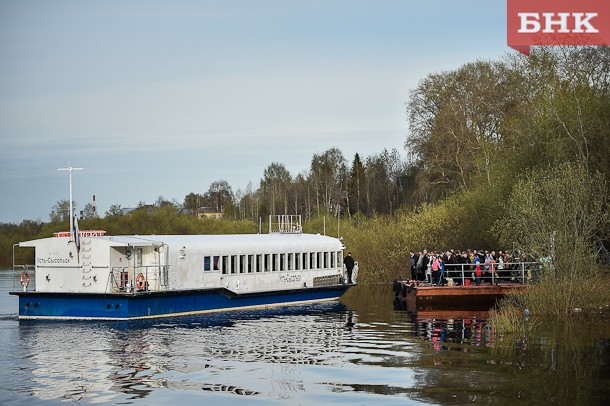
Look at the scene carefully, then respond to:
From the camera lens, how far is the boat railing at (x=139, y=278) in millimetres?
36688

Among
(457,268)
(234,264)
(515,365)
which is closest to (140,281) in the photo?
(234,264)

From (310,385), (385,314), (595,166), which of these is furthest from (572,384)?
(595,166)

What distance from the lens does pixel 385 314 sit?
39344 millimetres

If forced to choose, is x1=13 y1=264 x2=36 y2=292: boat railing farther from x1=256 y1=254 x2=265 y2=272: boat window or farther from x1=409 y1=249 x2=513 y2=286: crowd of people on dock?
x1=409 y1=249 x2=513 y2=286: crowd of people on dock

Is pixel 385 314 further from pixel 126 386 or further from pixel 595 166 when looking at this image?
pixel 126 386

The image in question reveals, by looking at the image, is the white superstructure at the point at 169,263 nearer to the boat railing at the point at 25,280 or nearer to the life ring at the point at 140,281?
the life ring at the point at 140,281

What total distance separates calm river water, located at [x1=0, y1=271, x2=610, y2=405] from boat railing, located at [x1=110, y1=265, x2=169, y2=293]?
5.41 feet

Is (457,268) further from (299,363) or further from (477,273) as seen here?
(299,363)

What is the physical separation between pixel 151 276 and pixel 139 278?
1.42 m

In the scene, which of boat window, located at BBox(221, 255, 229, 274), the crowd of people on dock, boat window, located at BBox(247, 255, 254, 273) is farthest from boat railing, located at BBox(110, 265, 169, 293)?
the crowd of people on dock

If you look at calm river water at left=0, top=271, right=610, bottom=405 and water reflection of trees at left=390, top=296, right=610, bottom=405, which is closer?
water reflection of trees at left=390, top=296, right=610, bottom=405

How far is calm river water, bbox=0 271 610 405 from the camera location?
2142 cm

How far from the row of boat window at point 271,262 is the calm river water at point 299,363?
3784 millimetres

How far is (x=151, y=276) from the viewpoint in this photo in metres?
38.5
